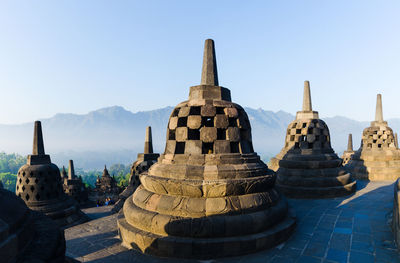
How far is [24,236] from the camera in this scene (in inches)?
109

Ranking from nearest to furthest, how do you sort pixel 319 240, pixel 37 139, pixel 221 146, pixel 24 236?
1. pixel 24 236
2. pixel 319 240
3. pixel 221 146
4. pixel 37 139

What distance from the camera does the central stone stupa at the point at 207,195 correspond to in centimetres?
478

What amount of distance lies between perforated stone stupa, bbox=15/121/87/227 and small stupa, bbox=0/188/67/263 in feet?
27.3

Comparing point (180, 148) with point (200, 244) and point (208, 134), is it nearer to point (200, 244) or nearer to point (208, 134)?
point (208, 134)

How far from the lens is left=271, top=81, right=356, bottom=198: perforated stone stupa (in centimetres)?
973

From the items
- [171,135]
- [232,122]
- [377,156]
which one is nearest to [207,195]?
[232,122]

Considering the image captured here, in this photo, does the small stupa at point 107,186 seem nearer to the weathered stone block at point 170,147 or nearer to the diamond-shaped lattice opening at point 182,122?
the weathered stone block at point 170,147

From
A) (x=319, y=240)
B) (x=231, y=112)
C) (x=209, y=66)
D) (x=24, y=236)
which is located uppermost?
(x=209, y=66)

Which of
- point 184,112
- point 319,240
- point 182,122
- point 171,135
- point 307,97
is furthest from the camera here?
point 307,97

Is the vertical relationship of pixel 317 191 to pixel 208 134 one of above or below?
below

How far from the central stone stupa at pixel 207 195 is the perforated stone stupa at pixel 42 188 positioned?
5894 mm

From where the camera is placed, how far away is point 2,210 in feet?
8.70

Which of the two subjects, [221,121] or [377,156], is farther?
[377,156]

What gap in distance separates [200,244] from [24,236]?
301 centimetres
